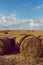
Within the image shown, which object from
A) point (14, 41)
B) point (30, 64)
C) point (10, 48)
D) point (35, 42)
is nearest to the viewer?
point (30, 64)

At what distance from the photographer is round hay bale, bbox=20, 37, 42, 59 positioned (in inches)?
360

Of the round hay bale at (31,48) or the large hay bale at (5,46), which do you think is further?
the large hay bale at (5,46)

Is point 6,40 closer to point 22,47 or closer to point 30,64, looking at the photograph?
point 22,47

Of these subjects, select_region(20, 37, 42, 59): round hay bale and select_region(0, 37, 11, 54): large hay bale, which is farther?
select_region(0, 37, 11, 54): large hay bale

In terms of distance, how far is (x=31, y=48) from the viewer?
9.25 metres

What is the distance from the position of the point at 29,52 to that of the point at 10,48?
9.08 ft

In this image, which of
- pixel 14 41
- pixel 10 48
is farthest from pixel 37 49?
pixel 14 41

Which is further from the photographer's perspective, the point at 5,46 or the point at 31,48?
the point at 5,46

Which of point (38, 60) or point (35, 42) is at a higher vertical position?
point (35, 42)

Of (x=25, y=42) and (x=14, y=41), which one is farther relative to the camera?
(x=14, y=41)

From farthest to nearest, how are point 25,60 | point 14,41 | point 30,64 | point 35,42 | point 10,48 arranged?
1. point 14,41
2. point 10,48
3. point 35,42
4. point 25,60
5. point 30,64

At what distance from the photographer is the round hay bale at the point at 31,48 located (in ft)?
30.0

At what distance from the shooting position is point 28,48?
930 cm

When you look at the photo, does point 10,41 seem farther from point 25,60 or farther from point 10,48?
point 25,60
